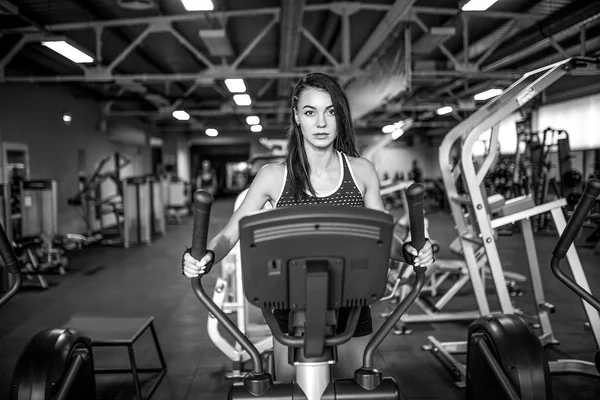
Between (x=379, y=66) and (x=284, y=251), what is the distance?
17.6 feet

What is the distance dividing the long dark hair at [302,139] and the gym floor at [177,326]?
1757 millimetres

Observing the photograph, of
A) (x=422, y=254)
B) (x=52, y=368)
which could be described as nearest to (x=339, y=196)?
(x=422, y=254)

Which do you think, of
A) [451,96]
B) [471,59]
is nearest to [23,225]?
[471,59]

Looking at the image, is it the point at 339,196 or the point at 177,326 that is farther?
the point at 177,326

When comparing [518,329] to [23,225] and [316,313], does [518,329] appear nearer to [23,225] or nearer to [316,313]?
[316,313]

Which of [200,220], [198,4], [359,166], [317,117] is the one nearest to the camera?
[200,220]

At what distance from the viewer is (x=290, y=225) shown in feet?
2.94

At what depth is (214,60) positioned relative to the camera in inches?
357

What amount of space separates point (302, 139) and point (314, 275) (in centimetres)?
66

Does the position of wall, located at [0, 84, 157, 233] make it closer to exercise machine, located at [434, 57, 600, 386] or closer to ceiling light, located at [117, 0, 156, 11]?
ceiling light, located at [117, 0, 156, 11]

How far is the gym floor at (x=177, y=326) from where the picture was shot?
2.77 metres

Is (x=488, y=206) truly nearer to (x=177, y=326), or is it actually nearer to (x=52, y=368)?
(x=52, y=368)

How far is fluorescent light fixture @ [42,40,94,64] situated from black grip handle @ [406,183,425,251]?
514 cm

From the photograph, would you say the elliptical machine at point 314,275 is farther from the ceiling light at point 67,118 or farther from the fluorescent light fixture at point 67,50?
the ceiling light at point 67,118
